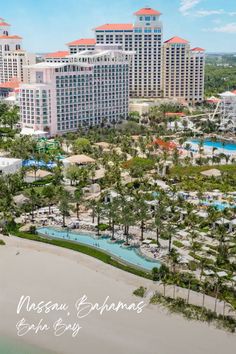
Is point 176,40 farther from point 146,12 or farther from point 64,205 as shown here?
point 64,205

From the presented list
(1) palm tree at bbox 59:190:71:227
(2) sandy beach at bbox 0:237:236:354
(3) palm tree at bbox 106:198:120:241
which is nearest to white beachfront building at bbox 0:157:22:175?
(1) palm tree at bbox 59:190:71:227

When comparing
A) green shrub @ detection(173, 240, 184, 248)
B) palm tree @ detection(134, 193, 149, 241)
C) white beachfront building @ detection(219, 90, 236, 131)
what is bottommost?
green shrub @ detection(173, 240, 184, 248)

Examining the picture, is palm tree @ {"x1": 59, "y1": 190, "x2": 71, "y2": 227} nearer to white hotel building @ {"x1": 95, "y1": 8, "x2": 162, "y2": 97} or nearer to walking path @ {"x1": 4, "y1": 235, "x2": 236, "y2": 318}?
walking path @ {"x1": 4, "y1": 235, "x2": 236, "y2": 318}

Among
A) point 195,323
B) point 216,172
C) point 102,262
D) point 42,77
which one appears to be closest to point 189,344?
point 195,323

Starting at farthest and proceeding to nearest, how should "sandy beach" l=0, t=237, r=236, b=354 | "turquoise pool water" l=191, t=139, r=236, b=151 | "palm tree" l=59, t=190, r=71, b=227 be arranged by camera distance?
1. "turquoise pool water" l=191, t=139, r=236, b=151
2. "palm tree" l=59, t=190, r=71, b=227
3. "sandy beach" l=0, t=237, r=236, b=354

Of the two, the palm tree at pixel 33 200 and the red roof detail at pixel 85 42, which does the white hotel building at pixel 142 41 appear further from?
A: the palm tree at pixel 33 200

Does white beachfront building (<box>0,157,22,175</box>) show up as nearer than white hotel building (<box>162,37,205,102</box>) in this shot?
Yes
